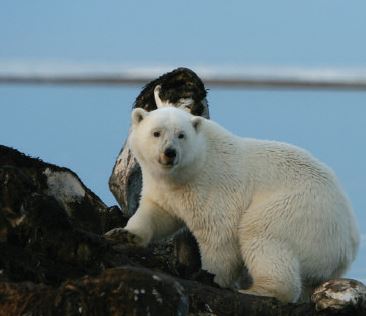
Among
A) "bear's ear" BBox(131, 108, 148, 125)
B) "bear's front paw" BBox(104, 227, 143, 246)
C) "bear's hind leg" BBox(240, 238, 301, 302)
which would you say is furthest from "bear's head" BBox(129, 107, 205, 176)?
"bear's hind leg" BBox(240, 238, 301, 302)

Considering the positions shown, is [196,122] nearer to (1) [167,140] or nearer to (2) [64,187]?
(1) [167,140]

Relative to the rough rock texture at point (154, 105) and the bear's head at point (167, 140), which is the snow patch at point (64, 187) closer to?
the bear's head at point (167, 140)

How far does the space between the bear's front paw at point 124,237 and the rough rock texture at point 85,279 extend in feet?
1.60

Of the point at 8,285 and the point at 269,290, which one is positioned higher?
the point at 8,285

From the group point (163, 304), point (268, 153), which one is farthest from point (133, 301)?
point (268, 153)

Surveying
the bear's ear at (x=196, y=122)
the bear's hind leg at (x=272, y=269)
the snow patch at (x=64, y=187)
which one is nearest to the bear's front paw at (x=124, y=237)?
the snow patch at (x=64, y=187)

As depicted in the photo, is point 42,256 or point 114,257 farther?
point 114,257

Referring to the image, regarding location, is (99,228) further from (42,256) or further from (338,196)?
(42,256)

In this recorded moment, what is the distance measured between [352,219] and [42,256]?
12.1 ft

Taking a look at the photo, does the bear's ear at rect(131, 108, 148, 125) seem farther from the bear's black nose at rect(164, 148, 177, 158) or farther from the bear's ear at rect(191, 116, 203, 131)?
the bear's black nose at rect(164, 148, 177, 158)

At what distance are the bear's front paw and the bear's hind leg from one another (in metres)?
0.84

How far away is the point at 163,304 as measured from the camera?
22.0 ft

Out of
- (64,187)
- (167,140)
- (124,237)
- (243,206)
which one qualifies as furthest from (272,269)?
(64,187)

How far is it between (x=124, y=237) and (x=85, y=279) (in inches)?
146
